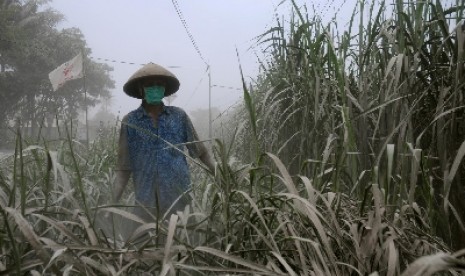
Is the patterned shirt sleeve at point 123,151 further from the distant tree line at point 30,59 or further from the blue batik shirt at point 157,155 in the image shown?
the distant tree line at point 30,59

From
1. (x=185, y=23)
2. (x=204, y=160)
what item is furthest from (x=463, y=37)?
(x=185, y=23)

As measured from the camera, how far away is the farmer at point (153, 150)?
8.20ft

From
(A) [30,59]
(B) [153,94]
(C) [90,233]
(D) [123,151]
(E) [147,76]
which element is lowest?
(C) [90,233]

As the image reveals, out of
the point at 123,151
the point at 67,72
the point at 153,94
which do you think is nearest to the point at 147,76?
the point at 153,94

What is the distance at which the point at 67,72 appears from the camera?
710 cm

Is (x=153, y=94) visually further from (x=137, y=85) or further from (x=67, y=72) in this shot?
(x=67, y=72)

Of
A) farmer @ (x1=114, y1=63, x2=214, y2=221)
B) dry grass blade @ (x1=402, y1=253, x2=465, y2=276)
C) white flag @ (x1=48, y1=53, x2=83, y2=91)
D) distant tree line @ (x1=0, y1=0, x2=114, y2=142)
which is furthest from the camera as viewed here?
distant tree line @ (x1=0, y1=0, x2=114, y2=142)

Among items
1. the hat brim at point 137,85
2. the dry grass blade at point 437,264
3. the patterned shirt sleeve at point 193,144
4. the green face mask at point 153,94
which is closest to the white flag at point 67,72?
the hat brim at point 137,85

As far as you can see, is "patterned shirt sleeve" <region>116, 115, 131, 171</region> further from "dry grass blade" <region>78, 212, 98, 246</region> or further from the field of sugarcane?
"dry grass blade" <region>78, 212, 98, 246</region>

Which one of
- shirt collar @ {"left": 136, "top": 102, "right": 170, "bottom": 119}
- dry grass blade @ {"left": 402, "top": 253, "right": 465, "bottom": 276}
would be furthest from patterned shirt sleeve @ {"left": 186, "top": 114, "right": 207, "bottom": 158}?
dry grass blade @ {"left": 402, "top": 253, "right": 465, "bottom": 276}

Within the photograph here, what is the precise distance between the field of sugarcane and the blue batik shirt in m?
0.71

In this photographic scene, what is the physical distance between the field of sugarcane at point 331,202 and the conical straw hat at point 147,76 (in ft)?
3.25

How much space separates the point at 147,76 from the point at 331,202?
1.78m

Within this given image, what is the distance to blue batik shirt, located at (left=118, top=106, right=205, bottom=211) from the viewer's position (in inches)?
98.5
